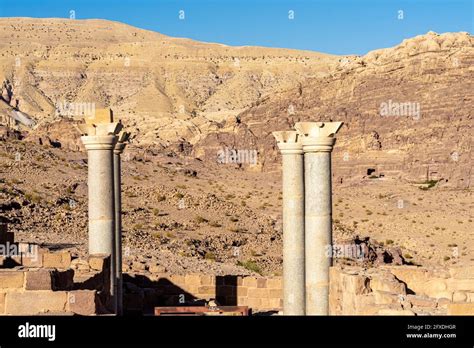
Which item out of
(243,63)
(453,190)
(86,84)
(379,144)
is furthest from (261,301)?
(243,63)

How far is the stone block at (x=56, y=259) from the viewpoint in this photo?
60.6 ft

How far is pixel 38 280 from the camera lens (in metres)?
12.8

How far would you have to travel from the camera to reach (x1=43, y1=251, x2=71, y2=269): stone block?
18.5 metres

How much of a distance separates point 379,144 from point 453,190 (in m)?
12.1

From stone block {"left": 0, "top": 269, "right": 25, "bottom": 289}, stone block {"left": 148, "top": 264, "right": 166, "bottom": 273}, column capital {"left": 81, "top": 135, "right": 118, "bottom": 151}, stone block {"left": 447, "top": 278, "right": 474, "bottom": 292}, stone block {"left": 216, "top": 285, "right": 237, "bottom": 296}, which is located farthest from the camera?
stone block {"left": 148, "top": 264, "right": 166, "bottom": 273}

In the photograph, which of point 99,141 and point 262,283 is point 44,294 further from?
Result: point 262,283

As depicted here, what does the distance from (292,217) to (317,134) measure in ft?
7.27

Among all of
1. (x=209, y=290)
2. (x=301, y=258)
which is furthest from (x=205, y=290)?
(x=301, y=258)

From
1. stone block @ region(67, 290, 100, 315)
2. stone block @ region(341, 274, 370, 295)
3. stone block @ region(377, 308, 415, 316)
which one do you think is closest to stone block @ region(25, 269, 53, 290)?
stone block @ region(67, 290, 100, 315)

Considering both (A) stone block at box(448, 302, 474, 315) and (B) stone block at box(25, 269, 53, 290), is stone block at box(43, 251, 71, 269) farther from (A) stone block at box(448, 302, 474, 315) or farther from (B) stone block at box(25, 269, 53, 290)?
(A) stone block at box(448, 302, 474, 315)

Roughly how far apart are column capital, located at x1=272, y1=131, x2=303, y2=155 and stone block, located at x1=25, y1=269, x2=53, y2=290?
635cm

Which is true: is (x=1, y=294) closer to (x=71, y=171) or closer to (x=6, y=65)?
(x=71, y=171)

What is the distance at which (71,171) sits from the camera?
49.4 m
